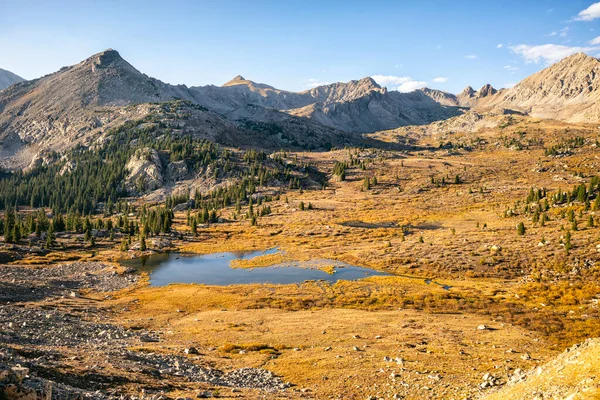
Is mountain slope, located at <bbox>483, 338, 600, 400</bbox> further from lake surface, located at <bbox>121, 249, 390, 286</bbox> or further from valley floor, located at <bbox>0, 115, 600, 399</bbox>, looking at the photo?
lake surface, located at <bbox>121, 249, 390, 286</bbox>

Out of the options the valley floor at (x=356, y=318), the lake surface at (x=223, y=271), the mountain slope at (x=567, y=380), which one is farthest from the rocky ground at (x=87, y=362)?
the lake surface at (x=223, y=271)

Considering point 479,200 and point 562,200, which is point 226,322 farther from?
point 479,200

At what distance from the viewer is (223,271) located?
300ft

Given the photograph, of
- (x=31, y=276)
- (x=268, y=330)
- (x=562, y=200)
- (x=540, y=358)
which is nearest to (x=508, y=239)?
(x=562, y=200)

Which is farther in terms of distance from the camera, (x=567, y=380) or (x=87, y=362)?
(x=87, y=362)

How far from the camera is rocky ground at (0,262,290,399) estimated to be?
19172 mm

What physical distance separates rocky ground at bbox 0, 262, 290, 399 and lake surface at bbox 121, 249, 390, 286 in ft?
96.4

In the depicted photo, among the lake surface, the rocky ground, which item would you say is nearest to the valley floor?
the rocky ground

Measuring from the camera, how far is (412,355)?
3272cm

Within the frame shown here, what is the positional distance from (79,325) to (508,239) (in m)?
95.9

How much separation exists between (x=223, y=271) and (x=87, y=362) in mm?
65913

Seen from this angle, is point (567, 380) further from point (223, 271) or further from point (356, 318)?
point (223, 271)

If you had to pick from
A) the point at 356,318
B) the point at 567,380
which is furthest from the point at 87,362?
the point at 356,318

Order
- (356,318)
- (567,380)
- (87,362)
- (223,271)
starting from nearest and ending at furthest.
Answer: (567,380) → (87,362) → (356,318) → (223,271)
